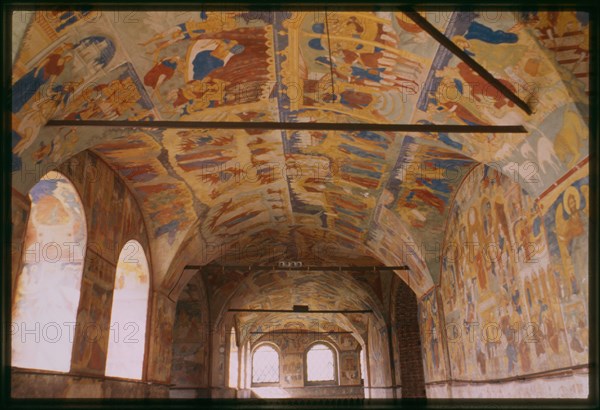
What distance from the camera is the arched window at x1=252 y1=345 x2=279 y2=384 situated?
3691cm

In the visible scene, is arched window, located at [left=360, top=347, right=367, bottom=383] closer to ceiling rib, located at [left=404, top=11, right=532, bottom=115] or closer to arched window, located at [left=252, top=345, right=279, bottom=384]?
arched window, located at [left=252, top=345, right=279, bottom=384]

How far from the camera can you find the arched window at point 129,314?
12.2m

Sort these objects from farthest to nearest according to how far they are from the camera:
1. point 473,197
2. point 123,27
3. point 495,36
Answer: point 473,197 < point 123,27 < point 495,36

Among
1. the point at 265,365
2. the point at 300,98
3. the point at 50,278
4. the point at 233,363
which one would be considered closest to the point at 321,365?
the point at 265,365

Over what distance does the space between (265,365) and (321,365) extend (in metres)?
4.07

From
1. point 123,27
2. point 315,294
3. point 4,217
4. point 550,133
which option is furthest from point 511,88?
point 315,294

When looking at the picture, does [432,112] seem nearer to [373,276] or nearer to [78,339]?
[78,339]

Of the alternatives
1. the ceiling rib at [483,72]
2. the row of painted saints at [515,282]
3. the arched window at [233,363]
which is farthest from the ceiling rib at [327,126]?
the arched window at [233,363]

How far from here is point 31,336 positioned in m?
8.61

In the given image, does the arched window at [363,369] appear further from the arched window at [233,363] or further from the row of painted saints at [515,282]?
the row of painted saints at [515,282]

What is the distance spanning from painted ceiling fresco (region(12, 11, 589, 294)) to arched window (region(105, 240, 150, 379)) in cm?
105

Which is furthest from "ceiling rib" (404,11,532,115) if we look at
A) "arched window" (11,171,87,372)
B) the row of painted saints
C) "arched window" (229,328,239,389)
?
"arched window" (229,328,239,389)

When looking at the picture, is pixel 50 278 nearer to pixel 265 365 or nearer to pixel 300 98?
pixel 300 98

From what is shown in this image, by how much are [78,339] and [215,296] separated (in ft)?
43.1
